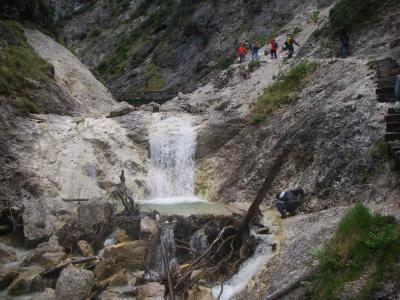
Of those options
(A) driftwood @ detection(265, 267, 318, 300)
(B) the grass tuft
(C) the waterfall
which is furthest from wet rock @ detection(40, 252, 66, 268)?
(B) the grass tuft

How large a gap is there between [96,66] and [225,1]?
25.0m

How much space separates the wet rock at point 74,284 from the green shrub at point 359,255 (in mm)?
6059

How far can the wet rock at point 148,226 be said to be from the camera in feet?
54.5

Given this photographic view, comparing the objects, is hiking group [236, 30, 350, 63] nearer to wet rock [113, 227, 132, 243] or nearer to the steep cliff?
the steep cliff

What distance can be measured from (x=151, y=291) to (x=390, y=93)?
469 inches

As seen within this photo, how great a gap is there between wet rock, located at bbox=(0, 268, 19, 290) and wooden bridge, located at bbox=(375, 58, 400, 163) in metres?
11.7

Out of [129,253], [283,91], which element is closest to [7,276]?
[129,253]

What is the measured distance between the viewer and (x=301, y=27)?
40.4 metres

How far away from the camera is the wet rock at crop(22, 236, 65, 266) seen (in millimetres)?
15758

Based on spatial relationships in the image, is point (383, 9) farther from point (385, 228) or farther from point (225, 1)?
point (225, 1)

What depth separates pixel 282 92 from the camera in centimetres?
2697

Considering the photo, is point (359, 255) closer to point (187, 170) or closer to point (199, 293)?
point (199, 293)

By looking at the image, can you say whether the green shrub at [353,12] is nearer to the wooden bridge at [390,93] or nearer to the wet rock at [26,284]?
the wooden bridge at [390,93]

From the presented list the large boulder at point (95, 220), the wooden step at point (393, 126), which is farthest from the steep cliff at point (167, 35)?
the large boulder at point (95, 220)
